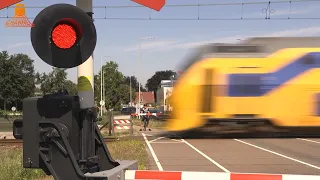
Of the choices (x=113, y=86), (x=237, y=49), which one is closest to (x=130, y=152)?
(x=237, y=49)

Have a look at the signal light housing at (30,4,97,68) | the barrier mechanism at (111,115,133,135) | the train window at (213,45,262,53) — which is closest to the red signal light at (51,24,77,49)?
the signal light housing at (30,4,97,68)

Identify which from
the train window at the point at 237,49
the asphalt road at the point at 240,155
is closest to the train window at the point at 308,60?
the train window at the point at 237,49

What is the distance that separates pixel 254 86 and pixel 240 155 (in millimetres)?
3141

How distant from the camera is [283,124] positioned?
1498 centimetres

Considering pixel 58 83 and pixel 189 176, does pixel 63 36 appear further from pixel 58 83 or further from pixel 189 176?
pixel 58 83

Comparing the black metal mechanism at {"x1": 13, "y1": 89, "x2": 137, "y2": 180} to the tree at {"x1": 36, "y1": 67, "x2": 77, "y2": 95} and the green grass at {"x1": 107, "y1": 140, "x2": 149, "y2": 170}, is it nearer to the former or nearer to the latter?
the tree at {"x1": 36, "y1": 67, "x2": 77, "y2": 95}

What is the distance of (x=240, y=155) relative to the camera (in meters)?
12.6

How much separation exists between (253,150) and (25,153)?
1152 cm

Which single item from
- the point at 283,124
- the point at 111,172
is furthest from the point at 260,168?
the point at 111,172

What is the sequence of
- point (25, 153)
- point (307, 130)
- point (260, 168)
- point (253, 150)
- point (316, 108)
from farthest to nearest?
1. point (307, 130)
2. point (316, 108)
3. point (253, 150)
4. point (260, 168)
5. point (25, 153)

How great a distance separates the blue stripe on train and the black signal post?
12.0m

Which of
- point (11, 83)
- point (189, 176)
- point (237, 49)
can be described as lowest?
point (189, 176)

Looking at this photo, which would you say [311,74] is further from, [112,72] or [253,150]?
[112,72]

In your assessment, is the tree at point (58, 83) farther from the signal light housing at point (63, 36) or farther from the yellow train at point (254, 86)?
the yellow train at point (254, 86)
